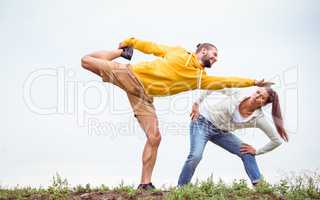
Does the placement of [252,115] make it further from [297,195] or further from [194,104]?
[297,195]

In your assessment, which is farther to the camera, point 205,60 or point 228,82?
point 205,60

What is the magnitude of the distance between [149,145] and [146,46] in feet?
4.75

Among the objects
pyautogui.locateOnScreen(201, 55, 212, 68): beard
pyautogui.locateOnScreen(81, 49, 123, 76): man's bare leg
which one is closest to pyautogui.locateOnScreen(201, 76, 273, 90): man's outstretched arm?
pyautogui.locateOnScreen(201, 55, 212, 68): beard

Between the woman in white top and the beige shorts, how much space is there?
83 cm

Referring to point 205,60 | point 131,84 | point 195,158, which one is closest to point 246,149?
point 195,158

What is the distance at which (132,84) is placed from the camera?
8711 mm

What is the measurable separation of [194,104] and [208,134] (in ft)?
1.65

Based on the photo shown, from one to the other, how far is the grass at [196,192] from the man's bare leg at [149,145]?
28cm

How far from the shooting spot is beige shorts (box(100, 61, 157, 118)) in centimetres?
870

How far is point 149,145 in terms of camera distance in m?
8.70

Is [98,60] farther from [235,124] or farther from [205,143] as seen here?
[235,124]

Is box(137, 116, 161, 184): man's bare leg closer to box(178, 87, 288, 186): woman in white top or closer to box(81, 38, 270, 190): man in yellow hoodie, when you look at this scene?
box(81, 38, 270, 190): man in yellow hoodie

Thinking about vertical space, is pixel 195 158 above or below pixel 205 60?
below

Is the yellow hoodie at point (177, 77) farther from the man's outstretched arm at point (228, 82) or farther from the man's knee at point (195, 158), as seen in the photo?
the man's knee at point (195, 158)
